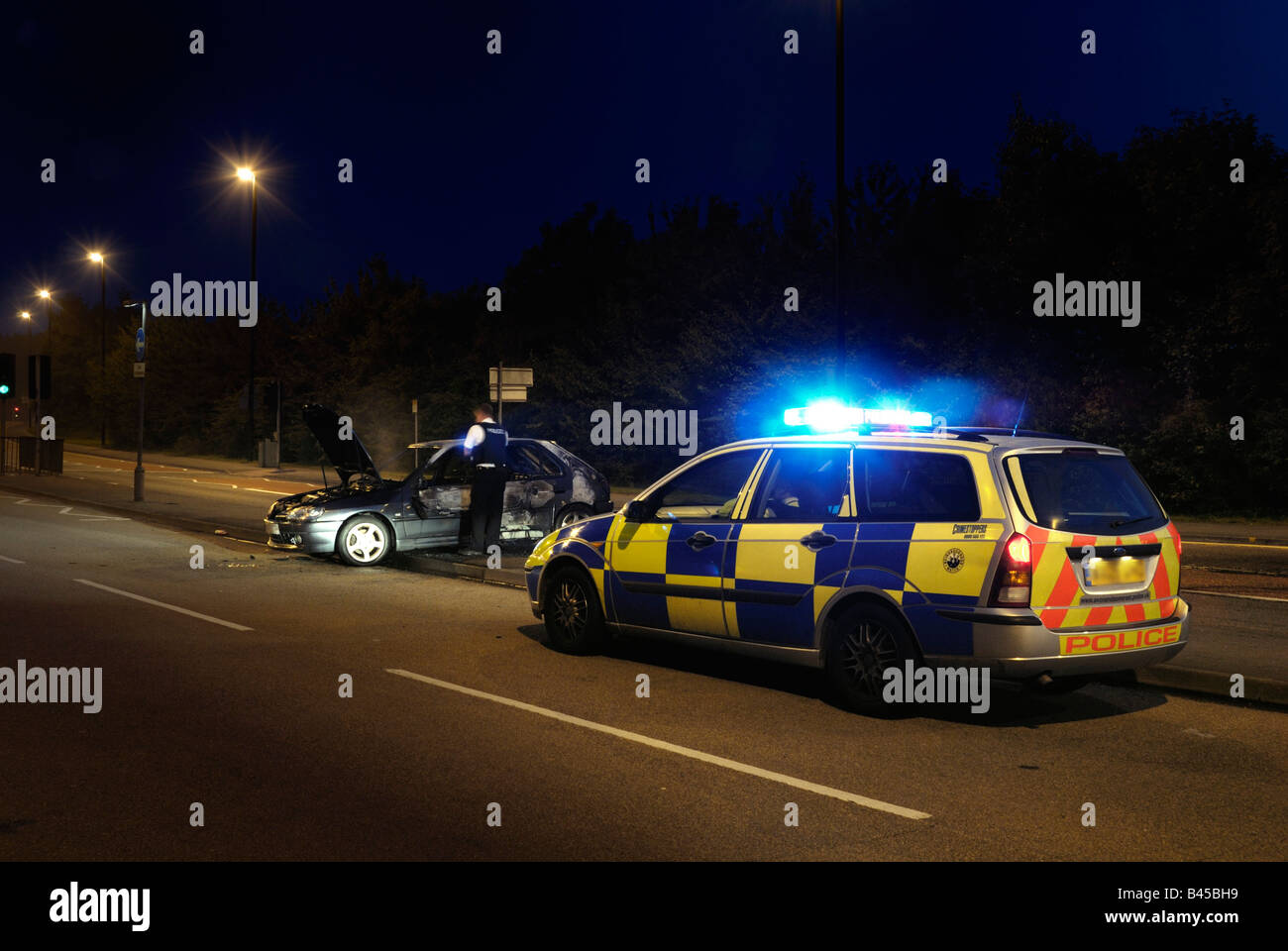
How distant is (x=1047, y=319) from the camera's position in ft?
92.5

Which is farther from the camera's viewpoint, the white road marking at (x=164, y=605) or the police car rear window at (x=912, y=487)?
the white road marking at (x=164, y=605)

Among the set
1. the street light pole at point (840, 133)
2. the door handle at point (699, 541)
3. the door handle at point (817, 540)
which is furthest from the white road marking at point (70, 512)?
the door handle at point (817, 540)

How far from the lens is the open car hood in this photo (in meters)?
15.6

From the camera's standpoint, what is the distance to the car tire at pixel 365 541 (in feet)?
49.9

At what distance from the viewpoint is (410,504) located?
1548 cm

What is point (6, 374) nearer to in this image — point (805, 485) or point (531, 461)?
point (531, 461)

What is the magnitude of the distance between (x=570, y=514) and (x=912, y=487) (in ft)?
29.2

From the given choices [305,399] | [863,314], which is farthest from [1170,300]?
[305,399]

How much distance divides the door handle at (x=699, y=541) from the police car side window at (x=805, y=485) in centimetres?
33

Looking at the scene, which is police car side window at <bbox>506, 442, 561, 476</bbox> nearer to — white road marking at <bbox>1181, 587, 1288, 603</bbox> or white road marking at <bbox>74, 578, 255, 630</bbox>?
white road marking at <bbox>74, 578, 255, 630</bbox>
